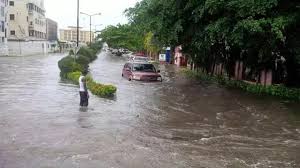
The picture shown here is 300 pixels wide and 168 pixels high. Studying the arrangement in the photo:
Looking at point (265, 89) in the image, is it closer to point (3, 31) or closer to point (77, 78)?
point (77, 78)

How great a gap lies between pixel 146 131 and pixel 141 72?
Answer: 61.3 ft

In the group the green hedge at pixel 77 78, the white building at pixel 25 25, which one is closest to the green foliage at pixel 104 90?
the green hedge at pixel 77 78

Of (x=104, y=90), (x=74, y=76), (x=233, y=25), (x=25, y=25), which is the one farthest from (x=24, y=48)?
(x=233, y=25)

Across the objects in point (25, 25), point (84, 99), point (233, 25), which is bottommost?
point (84, 99)

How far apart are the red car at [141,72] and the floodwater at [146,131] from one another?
8.00m

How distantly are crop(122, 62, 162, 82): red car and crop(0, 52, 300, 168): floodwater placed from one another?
26.3 feet

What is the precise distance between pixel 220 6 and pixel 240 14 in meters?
1.22

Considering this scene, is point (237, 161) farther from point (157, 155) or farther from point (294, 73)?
point (294, 73)

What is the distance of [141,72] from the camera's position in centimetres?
3331

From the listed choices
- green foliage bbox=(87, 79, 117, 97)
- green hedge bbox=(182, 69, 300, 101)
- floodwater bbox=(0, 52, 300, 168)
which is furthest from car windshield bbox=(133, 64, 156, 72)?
green foliage bbox=(87, 79, 117, 97)

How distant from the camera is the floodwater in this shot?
36.9 feet

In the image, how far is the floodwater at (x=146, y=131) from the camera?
36.9 ft

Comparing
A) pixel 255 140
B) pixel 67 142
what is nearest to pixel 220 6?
pixel 255 140

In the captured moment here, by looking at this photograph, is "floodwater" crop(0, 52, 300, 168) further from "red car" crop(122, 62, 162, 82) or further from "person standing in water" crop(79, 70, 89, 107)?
"red car" crop(122, 62, 162, 82)
